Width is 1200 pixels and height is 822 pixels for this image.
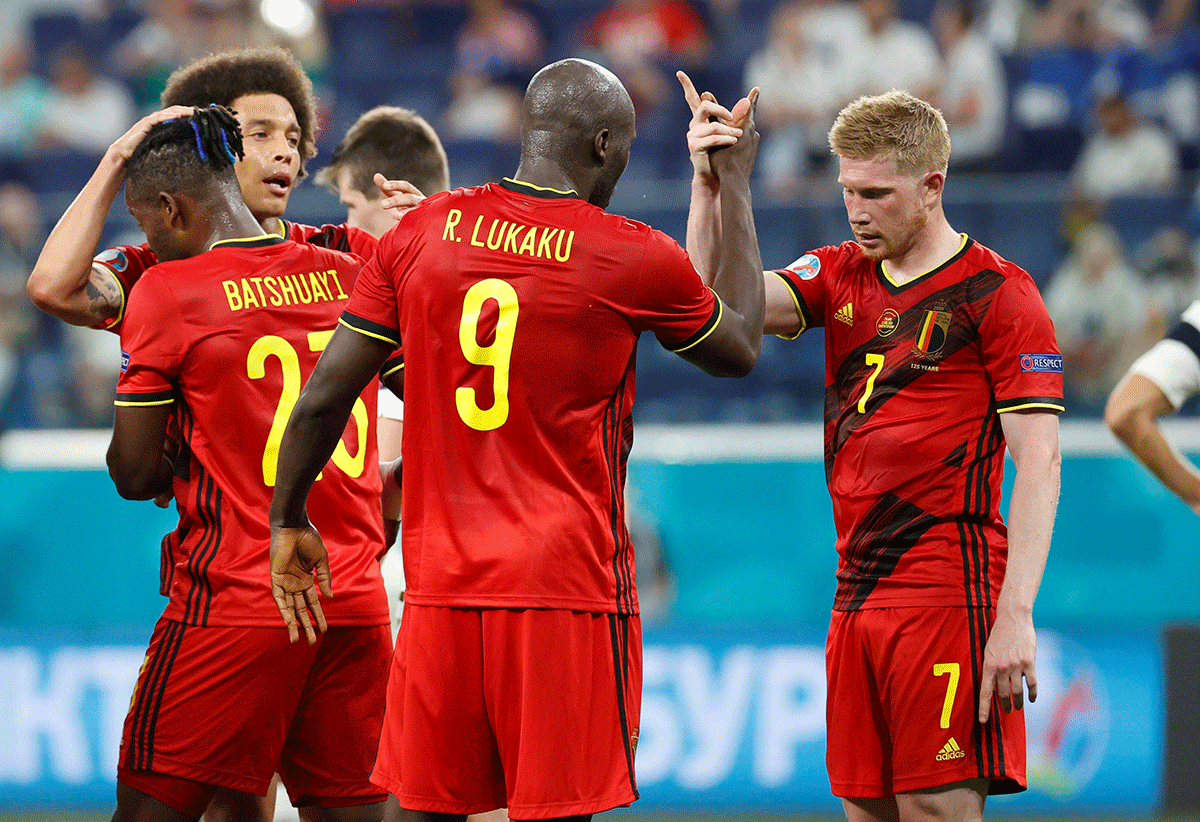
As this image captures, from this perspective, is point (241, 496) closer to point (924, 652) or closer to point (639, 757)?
point (924, 652)

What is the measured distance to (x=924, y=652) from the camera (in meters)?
3.71

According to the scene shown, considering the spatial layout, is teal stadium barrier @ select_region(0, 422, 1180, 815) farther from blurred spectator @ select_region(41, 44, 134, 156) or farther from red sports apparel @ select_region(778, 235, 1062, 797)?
blurred spectator @ select_region(41, 44, 134, 156)

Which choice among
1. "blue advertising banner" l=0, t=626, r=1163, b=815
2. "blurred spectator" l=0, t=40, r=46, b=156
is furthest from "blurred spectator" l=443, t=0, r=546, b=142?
"blue advertising banner" l=0, t=626, r=1163, b=815

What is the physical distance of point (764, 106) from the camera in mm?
10703

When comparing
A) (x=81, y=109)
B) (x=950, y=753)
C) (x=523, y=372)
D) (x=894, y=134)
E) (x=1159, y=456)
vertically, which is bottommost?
(x=950, y=753)

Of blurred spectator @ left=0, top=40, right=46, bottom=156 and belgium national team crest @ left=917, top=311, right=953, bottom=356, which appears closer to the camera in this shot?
belgium national team crest @ left=917, top=311, right=953, bottom=356

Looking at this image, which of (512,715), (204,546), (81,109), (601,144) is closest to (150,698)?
(204,546)

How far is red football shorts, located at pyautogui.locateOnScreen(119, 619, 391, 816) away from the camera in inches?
137

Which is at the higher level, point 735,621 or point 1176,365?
point 1176,365

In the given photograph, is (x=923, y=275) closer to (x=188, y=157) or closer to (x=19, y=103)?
(x=188, y=157)

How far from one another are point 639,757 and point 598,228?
15.3 ft

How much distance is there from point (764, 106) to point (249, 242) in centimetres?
767

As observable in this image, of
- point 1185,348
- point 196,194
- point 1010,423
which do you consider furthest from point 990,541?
point 196,194

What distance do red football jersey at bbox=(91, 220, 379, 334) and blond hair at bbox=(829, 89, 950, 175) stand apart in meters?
1.40
